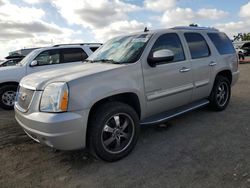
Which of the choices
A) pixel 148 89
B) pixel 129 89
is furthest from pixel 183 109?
pixel 129 89

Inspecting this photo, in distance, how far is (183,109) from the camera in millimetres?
4520

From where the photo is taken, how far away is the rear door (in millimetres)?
4652

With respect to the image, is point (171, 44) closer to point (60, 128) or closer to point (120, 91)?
point (120, 91)

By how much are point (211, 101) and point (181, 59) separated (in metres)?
1.53

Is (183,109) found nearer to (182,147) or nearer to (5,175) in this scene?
(182,147)

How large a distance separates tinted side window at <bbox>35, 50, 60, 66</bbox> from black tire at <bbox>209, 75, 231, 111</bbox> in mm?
4911

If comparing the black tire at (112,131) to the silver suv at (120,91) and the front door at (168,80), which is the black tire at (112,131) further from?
the front door at (168,80)

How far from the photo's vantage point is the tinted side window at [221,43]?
17.5ft

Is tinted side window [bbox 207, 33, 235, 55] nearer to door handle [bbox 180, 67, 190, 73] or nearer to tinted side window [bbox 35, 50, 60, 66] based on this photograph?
door handle [bbox 180, 67, 190, 73]

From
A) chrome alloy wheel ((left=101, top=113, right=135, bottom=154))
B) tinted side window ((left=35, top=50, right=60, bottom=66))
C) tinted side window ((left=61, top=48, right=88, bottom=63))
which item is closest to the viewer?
chrome alloy wheel ((left=101, top=113, right=135, bottom=154))

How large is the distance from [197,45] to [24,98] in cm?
338

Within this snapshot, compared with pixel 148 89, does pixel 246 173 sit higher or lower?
lower

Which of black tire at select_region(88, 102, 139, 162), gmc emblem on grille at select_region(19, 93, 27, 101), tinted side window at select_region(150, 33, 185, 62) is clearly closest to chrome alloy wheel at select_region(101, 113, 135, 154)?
black tire at select_region(88, 102, 139, 162)

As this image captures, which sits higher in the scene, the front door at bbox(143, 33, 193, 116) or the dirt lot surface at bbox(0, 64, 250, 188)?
the front door at bbox(143, 33, 193, 116)
